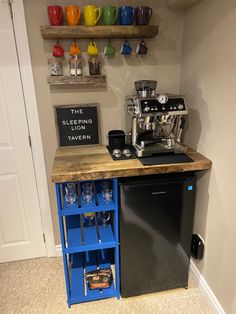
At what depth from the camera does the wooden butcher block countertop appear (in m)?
1.38

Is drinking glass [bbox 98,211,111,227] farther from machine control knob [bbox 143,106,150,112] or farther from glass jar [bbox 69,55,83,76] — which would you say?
glass jar [bbox 69,55,83,76]

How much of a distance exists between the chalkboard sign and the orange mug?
1.81 feet

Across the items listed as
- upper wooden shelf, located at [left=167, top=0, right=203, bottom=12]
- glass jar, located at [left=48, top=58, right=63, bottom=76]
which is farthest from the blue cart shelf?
upper wooden shelf, located at [left=167, top=0, right=203, bottom=12]

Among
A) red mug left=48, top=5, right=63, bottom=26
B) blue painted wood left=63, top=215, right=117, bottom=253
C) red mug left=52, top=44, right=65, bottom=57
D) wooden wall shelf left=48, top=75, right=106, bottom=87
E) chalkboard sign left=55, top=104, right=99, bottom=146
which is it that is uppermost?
red mug left=48, top=5, right=63, bottom=26

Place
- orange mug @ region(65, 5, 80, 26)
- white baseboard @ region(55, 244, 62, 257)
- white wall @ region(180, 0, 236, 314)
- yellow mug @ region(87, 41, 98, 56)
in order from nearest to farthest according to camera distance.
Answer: white wall @ region(180, 0, 236, 314) < orange mug @ region(65, 5, 80, 26) < yellow mug @ region(87, 41, 98, 56) < white baseboard @ region(55, 244, 62, 257)

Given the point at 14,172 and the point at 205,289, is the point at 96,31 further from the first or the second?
the point at 205,289

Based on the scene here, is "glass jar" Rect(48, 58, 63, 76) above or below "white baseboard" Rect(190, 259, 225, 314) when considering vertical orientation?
above

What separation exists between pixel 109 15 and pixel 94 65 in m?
0.33

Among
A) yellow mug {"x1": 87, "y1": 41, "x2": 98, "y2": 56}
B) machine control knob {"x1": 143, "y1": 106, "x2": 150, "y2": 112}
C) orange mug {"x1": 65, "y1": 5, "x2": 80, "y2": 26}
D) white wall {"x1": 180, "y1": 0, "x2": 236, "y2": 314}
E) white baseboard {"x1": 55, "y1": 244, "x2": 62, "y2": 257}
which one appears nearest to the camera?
white wall {"x1": 180, "y1": 0, "x2": 236, "y2": 314}

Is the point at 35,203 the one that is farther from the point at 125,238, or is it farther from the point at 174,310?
the point at 174,310

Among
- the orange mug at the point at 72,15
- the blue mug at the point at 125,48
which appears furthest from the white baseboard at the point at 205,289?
the orange mug at the point at 72,15

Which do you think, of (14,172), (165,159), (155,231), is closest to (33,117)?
(14,172)

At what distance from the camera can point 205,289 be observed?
5.65 ft

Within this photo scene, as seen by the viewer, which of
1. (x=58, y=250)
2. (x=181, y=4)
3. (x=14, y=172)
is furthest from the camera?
(x=58, y=250)
